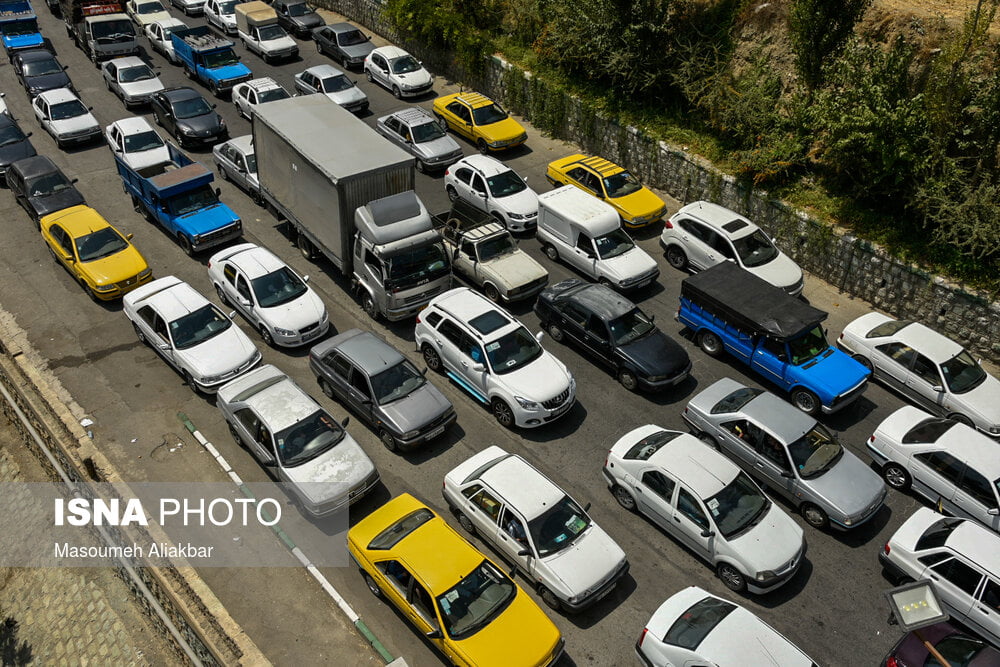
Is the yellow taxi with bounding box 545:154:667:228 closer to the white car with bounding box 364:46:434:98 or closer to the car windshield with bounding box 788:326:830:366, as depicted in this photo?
the car windshield with bounding box 788:326:830:366

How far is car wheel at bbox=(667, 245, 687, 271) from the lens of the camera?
72.6 feet

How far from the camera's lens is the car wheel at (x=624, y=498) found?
15.2 m

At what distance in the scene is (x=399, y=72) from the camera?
1235 inches

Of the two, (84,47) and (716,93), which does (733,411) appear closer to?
(716,93)

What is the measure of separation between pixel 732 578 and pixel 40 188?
22245 mm

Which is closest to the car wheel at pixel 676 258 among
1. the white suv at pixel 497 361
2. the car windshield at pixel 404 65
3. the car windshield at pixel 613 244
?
the car windshield at pixel 613 244

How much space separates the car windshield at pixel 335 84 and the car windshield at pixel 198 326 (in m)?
14.0

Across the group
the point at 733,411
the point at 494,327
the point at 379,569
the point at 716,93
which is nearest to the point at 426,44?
the point at 716,93

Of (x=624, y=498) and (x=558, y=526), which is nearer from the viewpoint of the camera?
(x=558, y=526)

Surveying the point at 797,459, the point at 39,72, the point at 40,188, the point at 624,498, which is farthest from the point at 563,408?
the point at 39,72

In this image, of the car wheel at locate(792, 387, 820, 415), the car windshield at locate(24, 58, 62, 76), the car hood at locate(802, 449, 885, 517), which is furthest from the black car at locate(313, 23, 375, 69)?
the car hood at locate(802, 449, 885, 517)

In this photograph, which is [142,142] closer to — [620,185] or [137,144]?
[137,144]

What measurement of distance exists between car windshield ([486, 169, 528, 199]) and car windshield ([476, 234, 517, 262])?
3.11 meters

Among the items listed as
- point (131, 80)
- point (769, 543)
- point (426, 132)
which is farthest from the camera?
point (131, 80)
